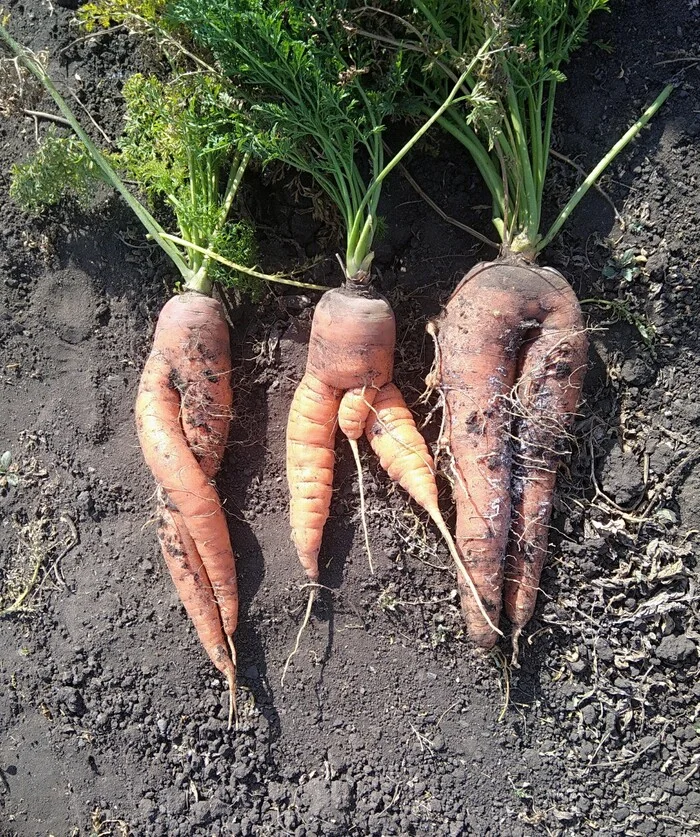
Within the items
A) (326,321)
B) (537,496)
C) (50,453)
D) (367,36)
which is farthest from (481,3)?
(50,453)

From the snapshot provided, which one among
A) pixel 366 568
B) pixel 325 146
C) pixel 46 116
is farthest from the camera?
pixel 46 116

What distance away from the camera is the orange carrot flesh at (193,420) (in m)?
2.70

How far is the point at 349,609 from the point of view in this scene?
2.74 m

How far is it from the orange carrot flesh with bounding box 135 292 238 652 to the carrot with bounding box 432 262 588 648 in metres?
1.08

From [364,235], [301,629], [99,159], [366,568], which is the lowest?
[301,629]

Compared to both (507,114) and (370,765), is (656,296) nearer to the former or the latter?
(507,114)

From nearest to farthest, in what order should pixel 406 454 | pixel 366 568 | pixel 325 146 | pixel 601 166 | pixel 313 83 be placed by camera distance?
1. pixel 313 83
2. pixel 325 146
3. pixel 601 166
4. pixel 406 454
5. pixel 366 568

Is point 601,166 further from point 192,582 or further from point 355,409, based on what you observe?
point 192,582

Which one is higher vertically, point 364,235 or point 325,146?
point 325,146

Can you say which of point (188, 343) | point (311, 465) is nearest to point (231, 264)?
point (188, 343)

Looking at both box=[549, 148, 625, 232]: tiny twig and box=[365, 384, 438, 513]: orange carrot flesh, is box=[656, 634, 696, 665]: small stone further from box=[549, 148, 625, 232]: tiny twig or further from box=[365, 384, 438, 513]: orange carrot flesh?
box=[549, 148, 625, 232]: tiny twig

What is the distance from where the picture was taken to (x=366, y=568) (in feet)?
8.97

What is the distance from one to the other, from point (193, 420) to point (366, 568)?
1.08 meters

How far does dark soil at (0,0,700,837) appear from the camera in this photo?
2.61 meters
